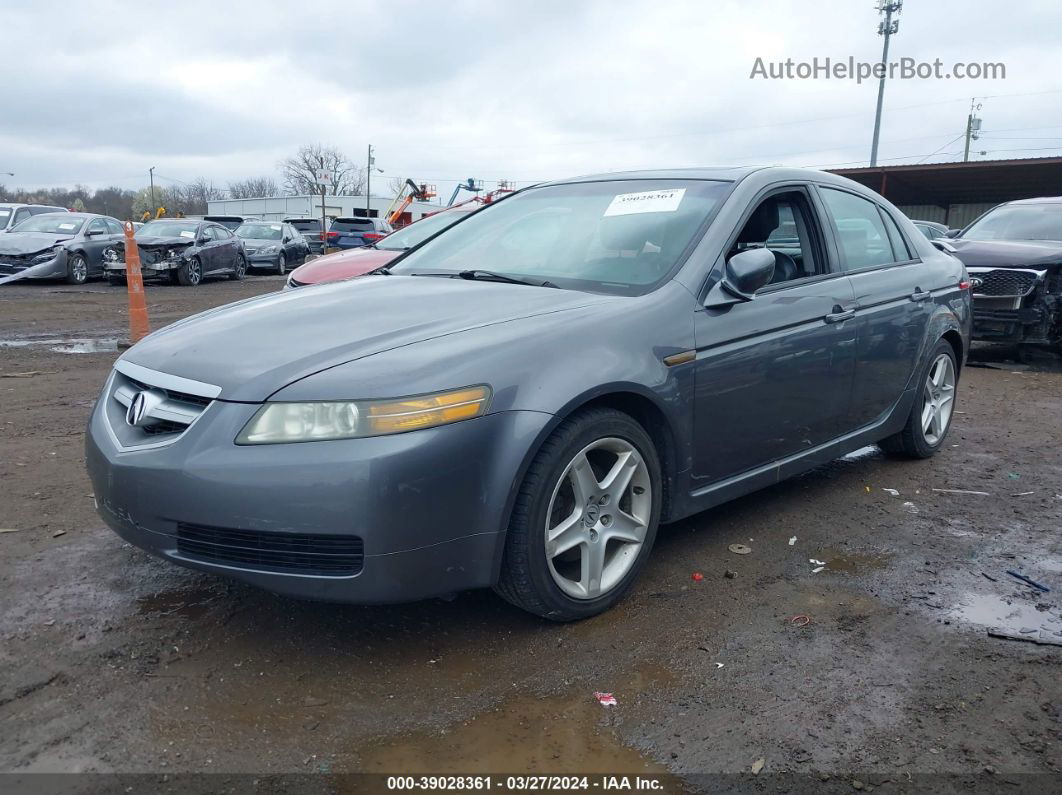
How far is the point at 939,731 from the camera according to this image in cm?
247

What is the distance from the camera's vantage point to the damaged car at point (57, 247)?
16891 mm

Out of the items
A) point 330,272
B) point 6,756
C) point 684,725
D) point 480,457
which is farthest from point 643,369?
point 330,272

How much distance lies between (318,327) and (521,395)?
816 mm

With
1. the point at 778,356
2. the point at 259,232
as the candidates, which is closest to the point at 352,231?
the point at 259,232

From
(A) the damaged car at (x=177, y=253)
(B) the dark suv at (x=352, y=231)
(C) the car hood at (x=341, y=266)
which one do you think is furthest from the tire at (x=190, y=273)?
(C) the car hood at (x=341, y=266)

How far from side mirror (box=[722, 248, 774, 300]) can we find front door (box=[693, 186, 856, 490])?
0.09 metres

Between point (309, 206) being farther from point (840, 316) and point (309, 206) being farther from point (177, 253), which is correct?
point (840, 316)

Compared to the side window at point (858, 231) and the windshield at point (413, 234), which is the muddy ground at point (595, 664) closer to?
the side window at point (858, 231)

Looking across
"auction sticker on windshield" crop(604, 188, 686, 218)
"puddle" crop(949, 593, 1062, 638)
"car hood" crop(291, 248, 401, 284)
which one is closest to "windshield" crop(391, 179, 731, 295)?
"auction sticker on windshield" crop(604, 188, 686, 218)

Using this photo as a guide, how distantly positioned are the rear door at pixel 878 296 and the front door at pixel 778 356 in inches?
5.4

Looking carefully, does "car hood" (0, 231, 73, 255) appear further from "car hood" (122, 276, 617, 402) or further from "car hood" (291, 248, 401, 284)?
"car hood" (122, 276, 617, 402)

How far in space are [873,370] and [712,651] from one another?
2.07 m

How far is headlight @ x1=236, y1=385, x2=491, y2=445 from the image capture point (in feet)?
8.46

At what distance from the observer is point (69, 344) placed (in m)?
9.71
